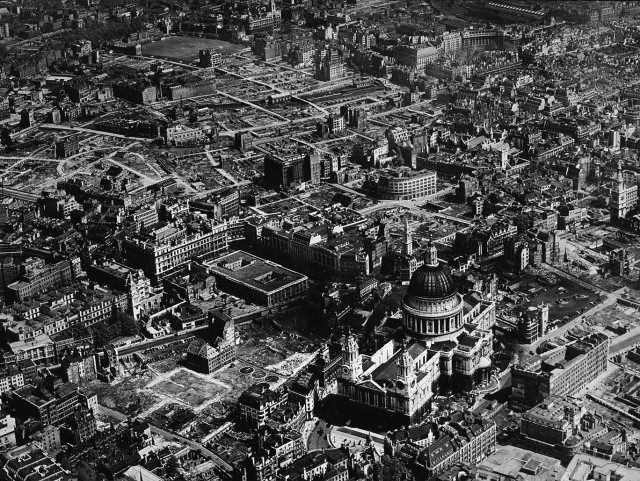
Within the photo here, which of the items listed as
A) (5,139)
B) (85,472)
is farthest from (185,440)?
(5,139)

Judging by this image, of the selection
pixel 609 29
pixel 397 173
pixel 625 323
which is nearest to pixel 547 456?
pixel 625 323

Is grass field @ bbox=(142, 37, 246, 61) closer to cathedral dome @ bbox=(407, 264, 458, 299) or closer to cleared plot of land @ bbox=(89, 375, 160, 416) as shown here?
cathedral dome @ bbox=(407, 264, 458, 299)

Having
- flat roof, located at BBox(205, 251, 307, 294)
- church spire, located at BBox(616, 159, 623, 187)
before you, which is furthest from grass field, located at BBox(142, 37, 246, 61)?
flat roof, located at BBox(205, 251, 307, 294)

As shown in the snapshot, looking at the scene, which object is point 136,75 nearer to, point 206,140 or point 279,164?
point 206,140

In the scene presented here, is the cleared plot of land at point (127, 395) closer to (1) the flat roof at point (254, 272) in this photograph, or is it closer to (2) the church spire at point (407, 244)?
(1) the flat roof at point (254, 272)

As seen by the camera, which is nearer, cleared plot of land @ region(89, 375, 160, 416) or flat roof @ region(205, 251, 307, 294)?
cleared plot of land @ region(89, 375, 160, 416)

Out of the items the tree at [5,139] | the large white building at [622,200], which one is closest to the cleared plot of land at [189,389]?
the large white building at [622,200]

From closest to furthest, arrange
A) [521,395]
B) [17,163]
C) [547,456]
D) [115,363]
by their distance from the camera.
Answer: [547,456] → [521,395] → [115,363] → [17,163]
